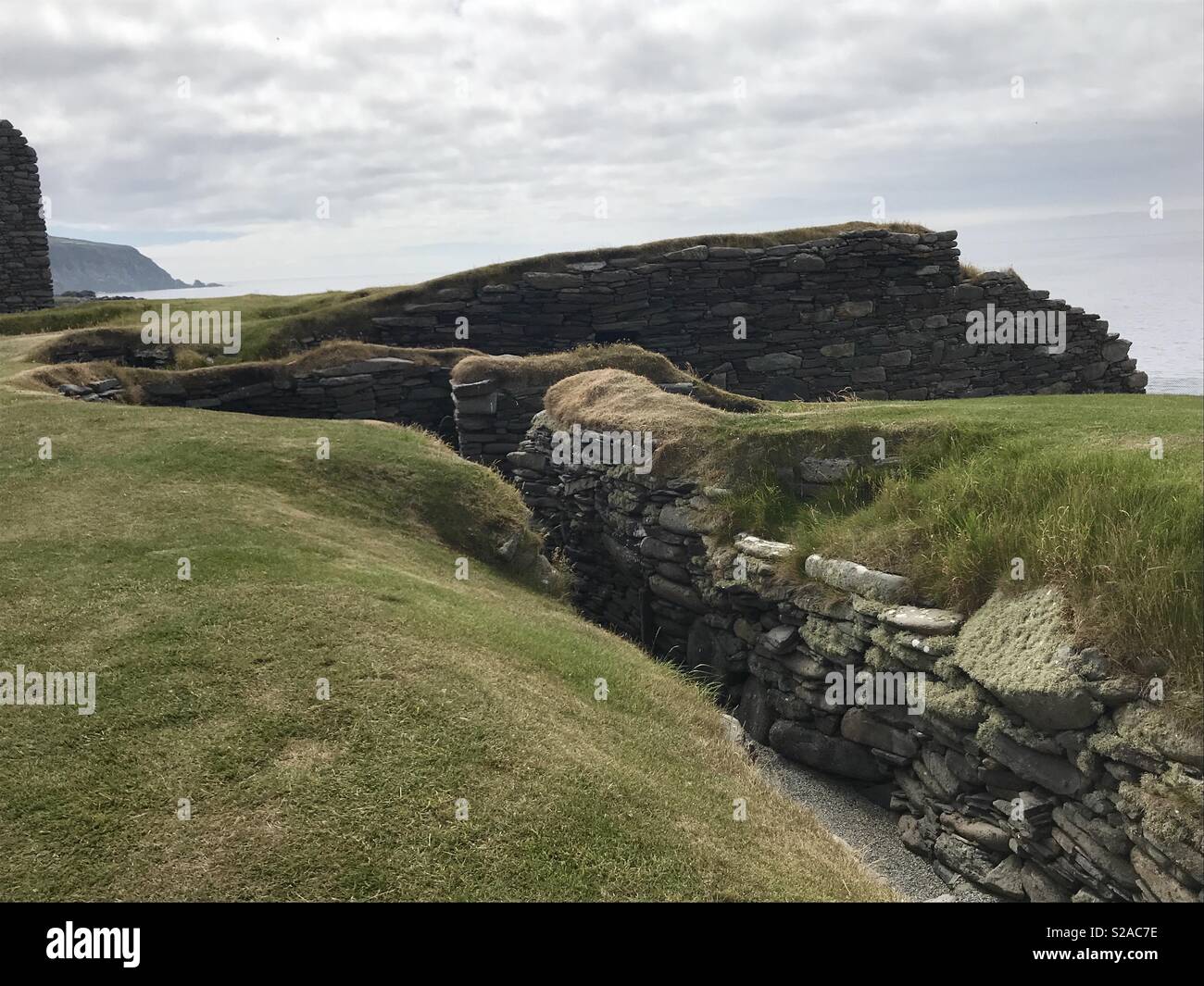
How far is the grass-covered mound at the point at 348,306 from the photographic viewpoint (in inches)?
1115

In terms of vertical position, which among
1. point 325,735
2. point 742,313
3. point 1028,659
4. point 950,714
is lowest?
point 950,714

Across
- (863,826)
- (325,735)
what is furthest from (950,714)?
(325,735)

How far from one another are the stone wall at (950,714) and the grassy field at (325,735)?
1.46 metres

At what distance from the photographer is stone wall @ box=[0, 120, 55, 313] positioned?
34.1 m

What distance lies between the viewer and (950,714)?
10258 millimetres

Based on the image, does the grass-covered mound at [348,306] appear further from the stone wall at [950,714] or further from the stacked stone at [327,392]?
the stone wall at [950,714]

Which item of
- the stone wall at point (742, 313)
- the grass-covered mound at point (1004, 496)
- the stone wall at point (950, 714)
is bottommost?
the stone wall at point (950, 714)

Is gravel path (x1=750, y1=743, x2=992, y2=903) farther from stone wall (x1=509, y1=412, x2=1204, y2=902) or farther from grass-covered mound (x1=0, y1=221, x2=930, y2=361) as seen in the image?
grass-covered mound (x1=0, y1=221, x2=930, y2=361)

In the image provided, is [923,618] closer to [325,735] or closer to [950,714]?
[950,714]

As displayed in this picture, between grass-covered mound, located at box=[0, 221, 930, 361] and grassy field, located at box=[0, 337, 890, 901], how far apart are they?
1402cm

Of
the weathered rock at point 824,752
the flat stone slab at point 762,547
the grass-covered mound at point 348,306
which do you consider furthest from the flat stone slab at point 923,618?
the grass-covered mound at point 348,306

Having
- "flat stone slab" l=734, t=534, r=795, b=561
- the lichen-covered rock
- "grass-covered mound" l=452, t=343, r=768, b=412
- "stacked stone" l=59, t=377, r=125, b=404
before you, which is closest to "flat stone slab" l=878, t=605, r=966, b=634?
the lichen-covered rock

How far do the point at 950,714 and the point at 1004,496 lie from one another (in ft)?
9.88

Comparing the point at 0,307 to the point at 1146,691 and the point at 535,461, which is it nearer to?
the point at 535,461
